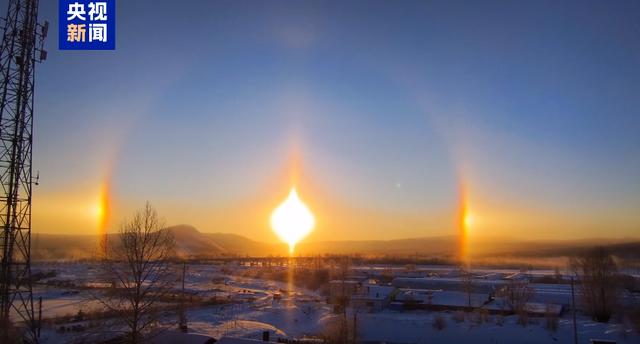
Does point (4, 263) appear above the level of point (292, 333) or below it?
above

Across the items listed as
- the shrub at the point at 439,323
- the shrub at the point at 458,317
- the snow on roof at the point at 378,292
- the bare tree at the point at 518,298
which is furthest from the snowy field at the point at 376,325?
the snow on roof at the point at 378,292

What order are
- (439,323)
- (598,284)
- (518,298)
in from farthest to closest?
(518,298), (598,284), (439,323)

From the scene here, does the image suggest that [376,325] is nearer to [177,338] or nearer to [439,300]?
[439,300]

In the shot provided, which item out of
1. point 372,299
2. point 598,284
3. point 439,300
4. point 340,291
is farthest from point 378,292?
point 598,284

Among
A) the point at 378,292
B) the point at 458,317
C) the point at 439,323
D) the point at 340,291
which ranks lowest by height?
the point at 439,323

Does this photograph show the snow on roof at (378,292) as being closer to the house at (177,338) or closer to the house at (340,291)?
the house at (340,291)

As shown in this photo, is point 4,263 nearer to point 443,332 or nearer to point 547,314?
point 443,332

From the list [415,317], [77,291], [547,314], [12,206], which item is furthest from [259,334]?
[77,291]

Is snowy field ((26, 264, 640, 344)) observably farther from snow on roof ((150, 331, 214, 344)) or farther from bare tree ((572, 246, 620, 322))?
snow on roof ((150, 331, 214, 344))
